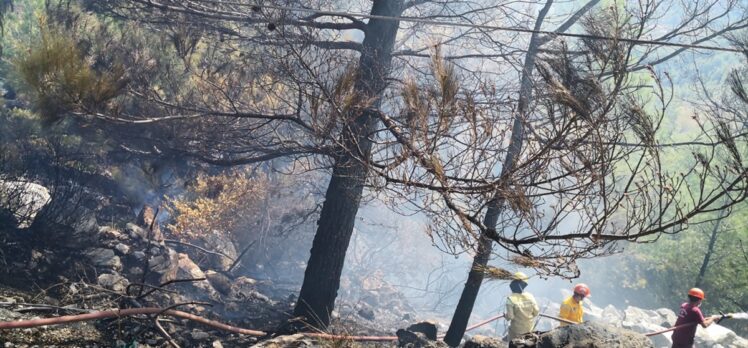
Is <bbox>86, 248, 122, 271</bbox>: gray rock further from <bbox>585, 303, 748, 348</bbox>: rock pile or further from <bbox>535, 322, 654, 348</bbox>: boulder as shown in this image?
<bbox>585, 303, 748, 348</bbox>: rock pile

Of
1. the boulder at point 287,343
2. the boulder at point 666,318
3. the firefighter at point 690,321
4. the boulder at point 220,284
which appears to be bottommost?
the boulder at point 220,284

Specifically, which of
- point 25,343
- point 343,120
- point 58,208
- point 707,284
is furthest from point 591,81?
point 707,284

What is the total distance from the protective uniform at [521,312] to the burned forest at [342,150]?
0.03 metres

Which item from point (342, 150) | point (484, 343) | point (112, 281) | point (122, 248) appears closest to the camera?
point (342, 150)

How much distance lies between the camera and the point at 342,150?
5.93 metres

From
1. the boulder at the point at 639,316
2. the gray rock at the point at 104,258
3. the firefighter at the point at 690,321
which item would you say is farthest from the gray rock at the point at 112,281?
the boulder at the point at 639,316

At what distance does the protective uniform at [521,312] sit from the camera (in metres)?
8.40

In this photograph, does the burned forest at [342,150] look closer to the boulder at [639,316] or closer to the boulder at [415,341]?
the boulder at [415,341]

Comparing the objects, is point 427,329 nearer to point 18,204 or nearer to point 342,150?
point 342,150

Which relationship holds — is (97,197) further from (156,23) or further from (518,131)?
(518,131)

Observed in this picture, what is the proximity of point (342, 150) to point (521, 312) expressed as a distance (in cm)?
451

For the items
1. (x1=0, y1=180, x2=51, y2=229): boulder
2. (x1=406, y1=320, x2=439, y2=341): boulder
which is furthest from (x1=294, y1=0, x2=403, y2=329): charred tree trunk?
(x1=0, y1=180, x2=51, y2=229): boulder

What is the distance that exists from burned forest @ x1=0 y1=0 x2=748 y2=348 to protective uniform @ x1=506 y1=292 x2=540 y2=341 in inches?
1.3

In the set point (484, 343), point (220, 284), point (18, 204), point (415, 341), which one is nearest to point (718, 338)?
point (415, 341)
